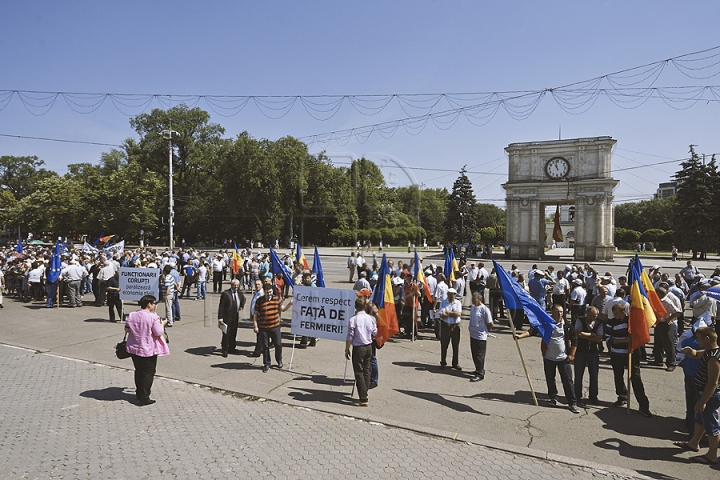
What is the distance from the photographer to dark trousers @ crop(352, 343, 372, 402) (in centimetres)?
817

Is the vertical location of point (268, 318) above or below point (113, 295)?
above

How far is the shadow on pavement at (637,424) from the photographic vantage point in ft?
23.9

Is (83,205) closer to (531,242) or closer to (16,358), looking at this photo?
(531,242)

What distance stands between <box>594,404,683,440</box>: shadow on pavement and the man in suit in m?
7.90

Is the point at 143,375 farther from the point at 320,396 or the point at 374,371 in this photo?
the point at 374,371

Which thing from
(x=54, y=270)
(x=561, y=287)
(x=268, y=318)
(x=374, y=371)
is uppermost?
(x=54, y=270)

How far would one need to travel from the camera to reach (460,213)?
68.6 m

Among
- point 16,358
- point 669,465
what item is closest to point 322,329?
point 669,465

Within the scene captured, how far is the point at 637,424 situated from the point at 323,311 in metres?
5.95

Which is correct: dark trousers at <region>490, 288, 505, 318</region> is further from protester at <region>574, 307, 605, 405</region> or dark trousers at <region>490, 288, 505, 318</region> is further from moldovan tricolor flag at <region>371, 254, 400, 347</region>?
protester at <region>574, 307, 605, 405</region>

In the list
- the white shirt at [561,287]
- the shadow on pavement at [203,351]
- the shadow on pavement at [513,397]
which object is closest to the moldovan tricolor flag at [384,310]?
the shadow on pavement at [513,397]

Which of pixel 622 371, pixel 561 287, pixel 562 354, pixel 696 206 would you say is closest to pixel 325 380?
pixel 562 354

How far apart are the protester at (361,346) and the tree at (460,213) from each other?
61.3 meters

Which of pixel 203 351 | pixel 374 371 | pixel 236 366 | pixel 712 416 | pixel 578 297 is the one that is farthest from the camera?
pixel 578 297
